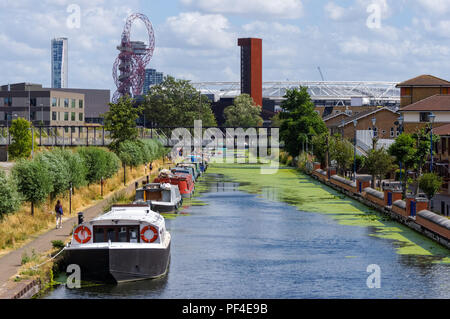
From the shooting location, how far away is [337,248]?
43.1 meters

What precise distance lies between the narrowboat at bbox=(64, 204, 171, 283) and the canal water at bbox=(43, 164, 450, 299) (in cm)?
57

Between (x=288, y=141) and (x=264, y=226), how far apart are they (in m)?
74.9

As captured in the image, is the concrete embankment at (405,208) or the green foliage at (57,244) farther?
the concrete embankment at (405,208)

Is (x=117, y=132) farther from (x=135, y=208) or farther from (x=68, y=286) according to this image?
(x=68, y=286)

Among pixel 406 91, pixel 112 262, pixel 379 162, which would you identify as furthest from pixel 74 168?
pixel 406 91

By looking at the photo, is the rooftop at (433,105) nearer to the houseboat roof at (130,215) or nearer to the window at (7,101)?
the houseboat roof at (130,215)

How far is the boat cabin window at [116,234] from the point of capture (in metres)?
33.3

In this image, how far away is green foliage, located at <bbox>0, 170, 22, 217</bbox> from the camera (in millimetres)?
39781

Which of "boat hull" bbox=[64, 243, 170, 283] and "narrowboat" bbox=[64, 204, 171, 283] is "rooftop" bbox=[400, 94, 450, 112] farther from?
"boat hull" bbox=[64, 243, 170, 283]

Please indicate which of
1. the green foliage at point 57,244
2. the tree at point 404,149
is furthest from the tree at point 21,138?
the green foliage at point 57,244

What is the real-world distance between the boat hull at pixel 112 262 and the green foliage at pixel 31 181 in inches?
586

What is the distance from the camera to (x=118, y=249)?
32250 millimetres

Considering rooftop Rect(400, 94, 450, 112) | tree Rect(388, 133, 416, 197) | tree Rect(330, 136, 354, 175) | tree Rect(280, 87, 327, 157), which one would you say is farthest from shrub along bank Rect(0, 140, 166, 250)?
tree Rect(280, 87, 327, 157)

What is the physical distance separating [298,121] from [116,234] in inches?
3665
